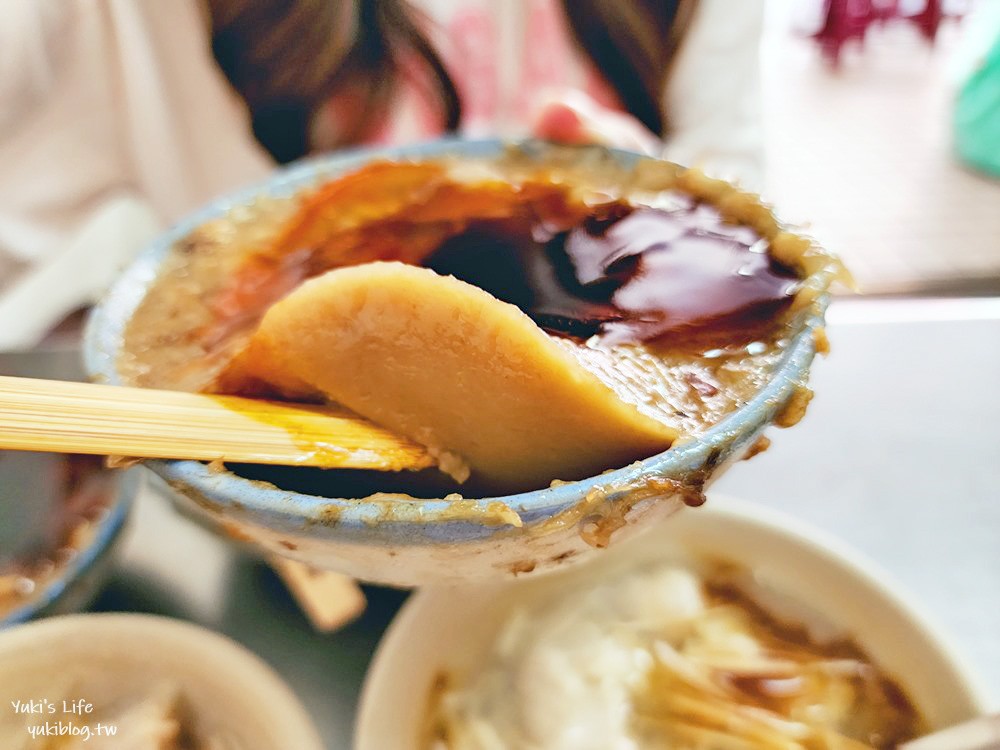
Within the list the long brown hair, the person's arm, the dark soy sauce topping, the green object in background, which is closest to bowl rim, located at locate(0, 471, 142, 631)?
the dark soy sauce topping

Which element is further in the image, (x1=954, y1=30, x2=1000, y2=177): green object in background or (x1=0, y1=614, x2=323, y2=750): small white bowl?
(x1=954, y1=30, x2=1000, y2=177): green object in background

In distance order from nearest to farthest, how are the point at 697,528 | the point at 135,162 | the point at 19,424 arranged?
the point at 19,424 < the point at 697,528 < the point at 135,162

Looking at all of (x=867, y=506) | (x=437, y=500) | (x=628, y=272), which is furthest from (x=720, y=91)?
(x=437, y=500)

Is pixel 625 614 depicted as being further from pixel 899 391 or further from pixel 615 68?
pixel 615 68

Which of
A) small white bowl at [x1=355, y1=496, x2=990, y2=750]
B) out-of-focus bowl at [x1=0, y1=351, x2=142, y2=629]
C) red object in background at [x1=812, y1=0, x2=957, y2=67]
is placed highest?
red object in background at [x1=812, y1=0, x2=957, y2=67]

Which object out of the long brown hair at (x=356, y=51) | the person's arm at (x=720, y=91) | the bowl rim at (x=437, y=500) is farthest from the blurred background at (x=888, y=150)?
the bowl rim at (x=437, y=500)

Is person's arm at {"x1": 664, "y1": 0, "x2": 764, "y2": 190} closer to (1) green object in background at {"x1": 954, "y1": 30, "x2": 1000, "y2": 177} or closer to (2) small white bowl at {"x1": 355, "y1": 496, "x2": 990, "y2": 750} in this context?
(2) small white bowl at {"x1": 355, "y1": 496, "x2": 990, "y2": 750}

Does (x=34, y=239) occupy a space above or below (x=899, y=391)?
below

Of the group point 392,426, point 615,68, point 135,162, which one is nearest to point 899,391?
point 615,68
